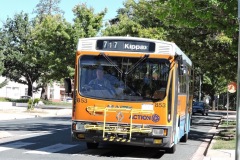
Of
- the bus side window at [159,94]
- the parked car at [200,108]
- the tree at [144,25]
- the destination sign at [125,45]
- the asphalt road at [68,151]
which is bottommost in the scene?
the asphalt road at [68,151]

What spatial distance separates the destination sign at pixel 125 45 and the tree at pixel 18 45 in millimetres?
49664

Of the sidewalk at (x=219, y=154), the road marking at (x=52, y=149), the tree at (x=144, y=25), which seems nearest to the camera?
the sidewalk at (x=219, y=154)

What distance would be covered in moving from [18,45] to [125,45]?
5341 cm

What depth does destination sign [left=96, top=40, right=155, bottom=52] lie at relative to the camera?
12477 millimetres

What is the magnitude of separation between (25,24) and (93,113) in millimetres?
53406

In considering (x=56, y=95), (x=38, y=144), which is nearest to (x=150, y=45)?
(x=38, y=144)

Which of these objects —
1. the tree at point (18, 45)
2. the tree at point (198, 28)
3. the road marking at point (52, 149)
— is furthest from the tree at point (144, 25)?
the tree at point (18, 45)

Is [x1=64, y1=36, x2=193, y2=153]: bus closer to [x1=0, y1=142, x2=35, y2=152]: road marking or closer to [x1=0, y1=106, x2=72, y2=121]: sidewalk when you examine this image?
[x1=0, y1=142, x2=35, y2=152]: road marking

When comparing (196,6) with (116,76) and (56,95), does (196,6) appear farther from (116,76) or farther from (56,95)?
(56,95)

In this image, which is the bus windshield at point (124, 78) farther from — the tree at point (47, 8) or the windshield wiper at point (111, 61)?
the tree at point (47, 8)

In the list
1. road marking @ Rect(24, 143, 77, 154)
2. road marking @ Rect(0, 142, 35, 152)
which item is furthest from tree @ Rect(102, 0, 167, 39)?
road marking @ Rect(0, 142, 35, 152)

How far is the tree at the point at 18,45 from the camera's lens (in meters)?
62.2

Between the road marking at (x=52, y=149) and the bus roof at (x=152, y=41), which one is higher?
the bus roof at (x=152, y=41)

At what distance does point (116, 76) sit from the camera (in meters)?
12.4
